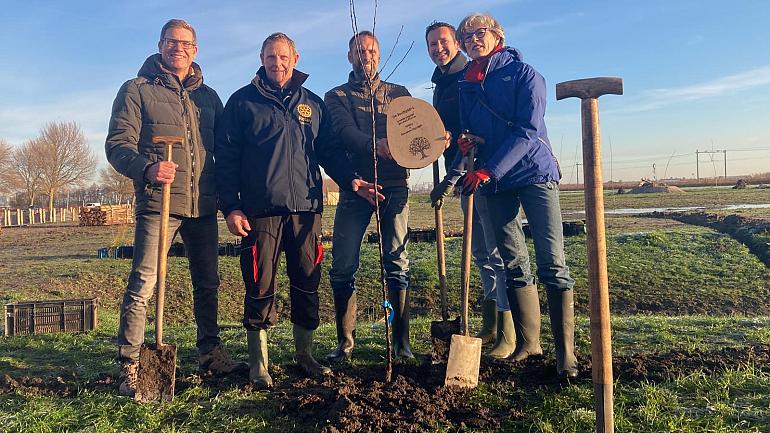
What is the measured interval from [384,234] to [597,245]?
2097 mm

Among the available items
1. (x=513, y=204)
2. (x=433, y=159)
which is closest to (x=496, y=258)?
(x=513, y=204)

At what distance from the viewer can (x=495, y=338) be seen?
14.0 ft

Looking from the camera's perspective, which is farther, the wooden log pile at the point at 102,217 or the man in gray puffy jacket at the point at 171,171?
the wooden log pile at the point at 102,217

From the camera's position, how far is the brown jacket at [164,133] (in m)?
3.55

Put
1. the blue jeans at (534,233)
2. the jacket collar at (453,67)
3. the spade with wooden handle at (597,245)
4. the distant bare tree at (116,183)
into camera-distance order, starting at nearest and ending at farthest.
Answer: the spade with wooden handle at (597,245) → the blue jeans at (534,233) → the jacket collar at (453,67) → the distant bare tree at (116,183)

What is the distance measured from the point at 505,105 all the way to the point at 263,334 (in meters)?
2.24

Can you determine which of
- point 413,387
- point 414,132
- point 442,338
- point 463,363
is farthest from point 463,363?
point 414,132

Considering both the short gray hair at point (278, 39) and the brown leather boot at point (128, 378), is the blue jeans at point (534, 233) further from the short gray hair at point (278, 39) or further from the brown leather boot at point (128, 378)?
the brown leather boot at point (128, 378)

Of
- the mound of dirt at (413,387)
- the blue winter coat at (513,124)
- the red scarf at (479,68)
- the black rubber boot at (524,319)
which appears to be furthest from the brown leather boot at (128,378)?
the red scarf at (479,68)

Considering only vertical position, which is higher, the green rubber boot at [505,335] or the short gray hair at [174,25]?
the short gray hair at [174,25]

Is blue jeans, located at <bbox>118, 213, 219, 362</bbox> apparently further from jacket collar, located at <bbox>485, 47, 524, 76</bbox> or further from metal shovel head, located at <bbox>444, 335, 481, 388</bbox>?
jacket collar, located at <bbox>485, 47, 524, 76</bbox>

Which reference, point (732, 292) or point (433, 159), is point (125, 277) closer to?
point (433, 159)

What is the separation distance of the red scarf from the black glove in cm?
74

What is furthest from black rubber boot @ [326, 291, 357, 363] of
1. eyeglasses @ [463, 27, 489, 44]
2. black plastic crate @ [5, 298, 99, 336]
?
black plastic crate @ [5, 298, 99, 336]
